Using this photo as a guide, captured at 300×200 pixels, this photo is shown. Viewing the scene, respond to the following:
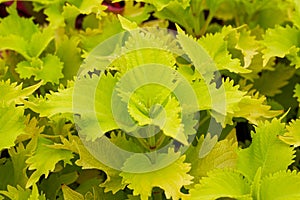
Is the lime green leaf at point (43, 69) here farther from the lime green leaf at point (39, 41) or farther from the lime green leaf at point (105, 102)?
the lime green leaf at point (105, 102)

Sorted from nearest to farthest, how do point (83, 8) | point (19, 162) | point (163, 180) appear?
point (163, 180) → point (19, 162) → point (83, 8)

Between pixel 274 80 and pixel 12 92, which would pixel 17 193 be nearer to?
pixel 12 92

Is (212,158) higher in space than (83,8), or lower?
lower

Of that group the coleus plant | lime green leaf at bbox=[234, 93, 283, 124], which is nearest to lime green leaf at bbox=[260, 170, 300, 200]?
the coleus plant

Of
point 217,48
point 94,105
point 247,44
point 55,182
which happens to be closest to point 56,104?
point 94,105

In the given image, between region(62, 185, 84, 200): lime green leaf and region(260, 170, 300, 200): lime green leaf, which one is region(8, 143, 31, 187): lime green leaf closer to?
region(62, 185, 84, 200): lime green leaf

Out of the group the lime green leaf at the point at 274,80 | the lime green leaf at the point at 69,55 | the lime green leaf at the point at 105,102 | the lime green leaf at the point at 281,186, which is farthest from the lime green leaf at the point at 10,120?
the lime green leaf at the point at 274,80

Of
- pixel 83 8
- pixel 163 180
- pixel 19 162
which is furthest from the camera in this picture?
pixel 83 8
